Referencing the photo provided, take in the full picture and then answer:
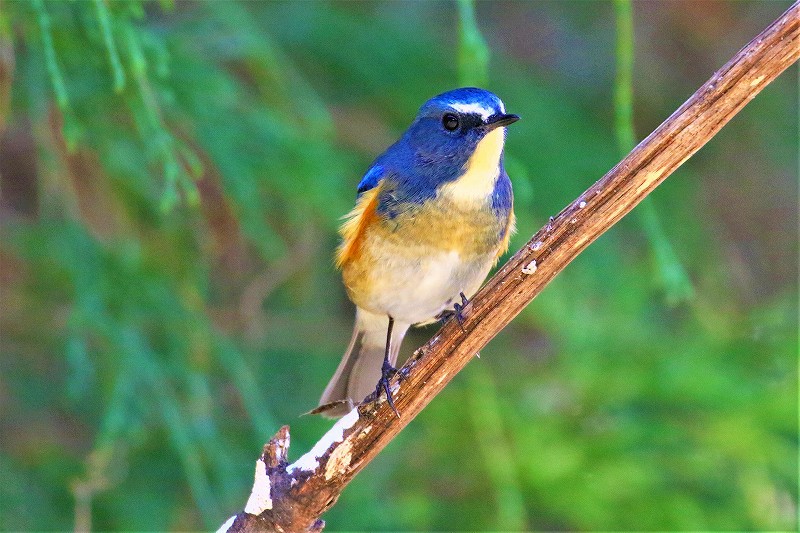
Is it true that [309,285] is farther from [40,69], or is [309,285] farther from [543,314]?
[40,69]

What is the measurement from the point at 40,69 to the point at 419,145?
1404 millimetres

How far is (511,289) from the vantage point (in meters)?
2.68

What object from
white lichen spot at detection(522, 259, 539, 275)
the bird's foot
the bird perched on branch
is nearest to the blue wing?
the bird perched on branch

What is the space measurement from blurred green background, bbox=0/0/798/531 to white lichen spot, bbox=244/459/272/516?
0.93 metres

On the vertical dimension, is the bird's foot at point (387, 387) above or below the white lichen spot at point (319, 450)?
above

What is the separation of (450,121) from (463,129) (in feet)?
0.21

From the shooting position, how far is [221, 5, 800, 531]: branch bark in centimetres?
245

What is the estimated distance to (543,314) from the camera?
4.72 m

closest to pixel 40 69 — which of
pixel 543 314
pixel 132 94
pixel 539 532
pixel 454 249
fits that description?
pixel 132 94

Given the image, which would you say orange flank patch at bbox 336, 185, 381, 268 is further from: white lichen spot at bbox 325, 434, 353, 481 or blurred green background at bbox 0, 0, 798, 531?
white lichen spot at bbox 325, 434, 353, 481

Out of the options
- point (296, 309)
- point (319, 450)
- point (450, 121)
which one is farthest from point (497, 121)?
point (296, 309)

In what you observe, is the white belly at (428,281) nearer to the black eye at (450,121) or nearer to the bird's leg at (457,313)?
the bird's leg at (457,313)

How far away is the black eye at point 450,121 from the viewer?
11.2 ft

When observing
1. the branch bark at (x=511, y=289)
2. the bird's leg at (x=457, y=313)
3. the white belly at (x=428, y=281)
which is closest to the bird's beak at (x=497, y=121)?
the white belly at (x=428, y=281)
